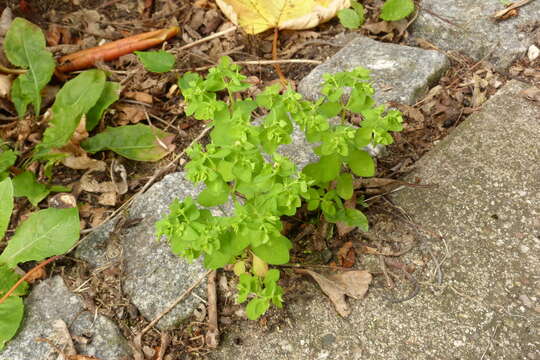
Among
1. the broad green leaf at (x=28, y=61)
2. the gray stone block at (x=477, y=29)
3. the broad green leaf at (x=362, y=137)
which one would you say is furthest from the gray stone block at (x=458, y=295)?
the broad green leaf at (x=28, y=61)

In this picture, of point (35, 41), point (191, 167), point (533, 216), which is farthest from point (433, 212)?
point (35, 41)

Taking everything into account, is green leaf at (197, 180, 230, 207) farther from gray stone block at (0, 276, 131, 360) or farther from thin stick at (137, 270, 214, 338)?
gray stone block at (0, 276, 131, 360)

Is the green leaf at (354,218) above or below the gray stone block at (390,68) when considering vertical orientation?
below

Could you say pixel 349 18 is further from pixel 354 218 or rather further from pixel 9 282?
pixel 9 282

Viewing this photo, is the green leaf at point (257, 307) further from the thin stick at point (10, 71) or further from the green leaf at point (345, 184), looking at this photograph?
the thin stick at point (10, 71)

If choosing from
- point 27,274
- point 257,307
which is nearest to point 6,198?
point 27,274

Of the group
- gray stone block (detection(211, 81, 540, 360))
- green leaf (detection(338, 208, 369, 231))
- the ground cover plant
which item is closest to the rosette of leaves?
green leaf (detection(338, 208, 369, 231))

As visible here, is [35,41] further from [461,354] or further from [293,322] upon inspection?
[461,354]
